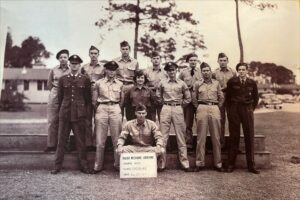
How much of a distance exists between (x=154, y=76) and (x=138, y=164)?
1.39 metres

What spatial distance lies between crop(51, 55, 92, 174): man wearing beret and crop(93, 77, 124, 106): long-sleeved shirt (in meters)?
0.15

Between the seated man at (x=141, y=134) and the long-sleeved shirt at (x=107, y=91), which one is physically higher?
the long-sleeved shirt at (x=107, y=91)

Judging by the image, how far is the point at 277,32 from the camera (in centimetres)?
438

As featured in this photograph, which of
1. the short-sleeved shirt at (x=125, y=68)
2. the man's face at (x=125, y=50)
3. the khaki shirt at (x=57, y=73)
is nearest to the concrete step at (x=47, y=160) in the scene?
the khaki shirt at (x=57, y=73)

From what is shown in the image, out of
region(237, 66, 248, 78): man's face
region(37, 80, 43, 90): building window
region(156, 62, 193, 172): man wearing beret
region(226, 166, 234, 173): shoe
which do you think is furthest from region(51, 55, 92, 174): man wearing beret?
region(37, 80, 43, 90): building window

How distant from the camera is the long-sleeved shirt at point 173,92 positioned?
4328mm

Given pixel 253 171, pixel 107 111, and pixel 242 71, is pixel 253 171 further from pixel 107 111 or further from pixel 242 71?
pixel 107 111

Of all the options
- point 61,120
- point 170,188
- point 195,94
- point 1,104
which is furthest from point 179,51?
point 1,104

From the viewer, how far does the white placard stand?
3.73 metres

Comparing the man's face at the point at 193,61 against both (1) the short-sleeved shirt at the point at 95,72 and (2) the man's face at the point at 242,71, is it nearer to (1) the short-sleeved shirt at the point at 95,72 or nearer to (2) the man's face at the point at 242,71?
(2) the man's face at the point at 242,71

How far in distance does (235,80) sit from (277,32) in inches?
31.4

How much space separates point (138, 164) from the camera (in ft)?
12.2

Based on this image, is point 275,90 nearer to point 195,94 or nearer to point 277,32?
point 277,32

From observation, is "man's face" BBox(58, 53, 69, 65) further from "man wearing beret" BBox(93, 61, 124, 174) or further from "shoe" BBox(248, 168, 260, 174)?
"shoe" BBox(248, 168, 260, 174)
